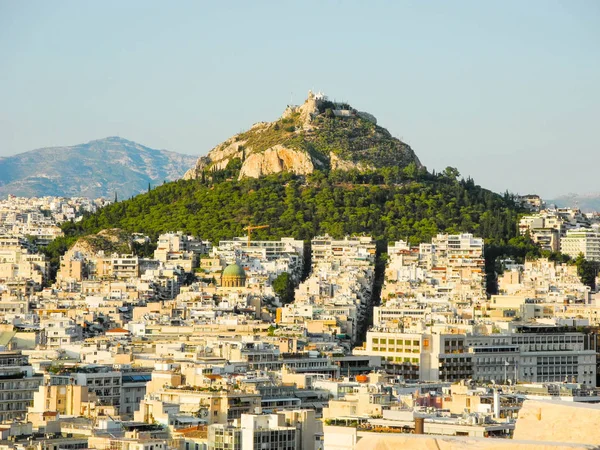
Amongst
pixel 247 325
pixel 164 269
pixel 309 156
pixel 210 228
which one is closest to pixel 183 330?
pixel 247 325

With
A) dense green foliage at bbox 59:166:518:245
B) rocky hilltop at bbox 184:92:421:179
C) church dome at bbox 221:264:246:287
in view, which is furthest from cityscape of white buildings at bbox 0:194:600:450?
rocky hilltop at bbox 184:92:421:179

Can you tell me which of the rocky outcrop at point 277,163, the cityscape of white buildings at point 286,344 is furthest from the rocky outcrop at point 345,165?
the cityscape of white buildings at point 286,344

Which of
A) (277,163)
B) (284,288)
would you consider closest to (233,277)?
(284,288)

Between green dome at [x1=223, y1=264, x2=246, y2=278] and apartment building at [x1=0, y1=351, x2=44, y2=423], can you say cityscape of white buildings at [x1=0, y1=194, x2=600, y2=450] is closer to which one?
apartment building at [x1=0, y1=351, x2=44, y2=423]

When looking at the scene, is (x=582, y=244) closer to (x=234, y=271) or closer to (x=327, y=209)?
(x=327, y=209)

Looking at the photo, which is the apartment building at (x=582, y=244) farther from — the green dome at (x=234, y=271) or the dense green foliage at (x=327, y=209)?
the green dome at (x=234, y=271)
